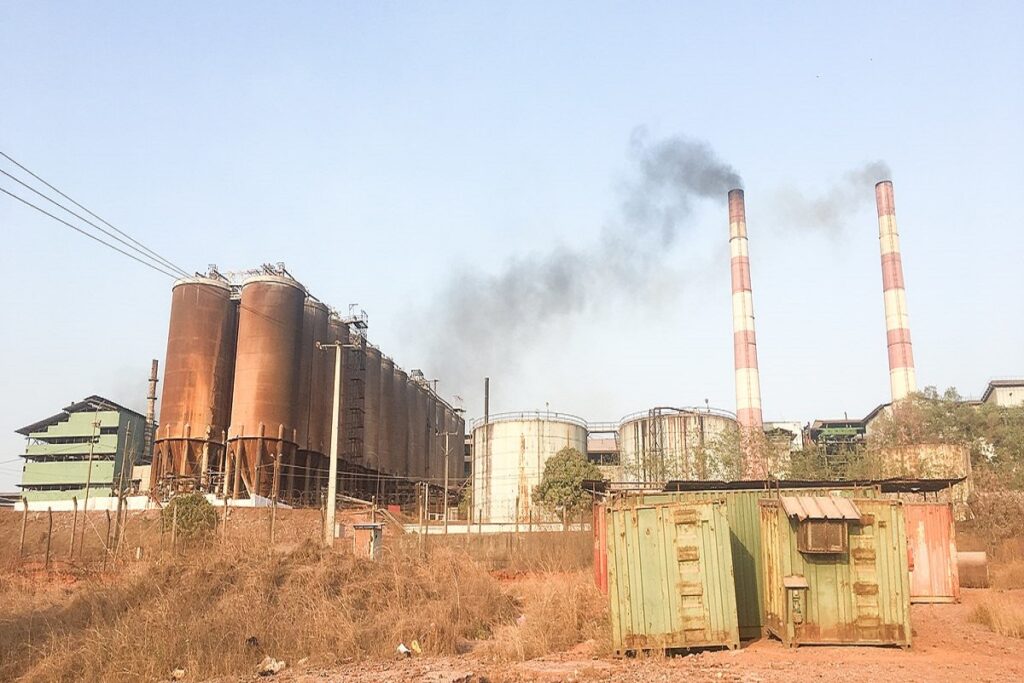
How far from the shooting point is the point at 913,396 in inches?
1955

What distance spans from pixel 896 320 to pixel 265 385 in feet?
135

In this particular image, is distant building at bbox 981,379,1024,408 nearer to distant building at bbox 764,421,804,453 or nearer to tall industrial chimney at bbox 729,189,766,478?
distant building at bbox 764,421,804,453

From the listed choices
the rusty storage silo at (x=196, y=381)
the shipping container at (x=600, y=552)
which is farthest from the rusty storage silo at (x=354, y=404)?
the shipping container at (x=600, y=552)

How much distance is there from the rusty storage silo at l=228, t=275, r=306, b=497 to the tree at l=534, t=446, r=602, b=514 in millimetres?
14987

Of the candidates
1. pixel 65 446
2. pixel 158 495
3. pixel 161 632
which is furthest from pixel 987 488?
pixel 65 446

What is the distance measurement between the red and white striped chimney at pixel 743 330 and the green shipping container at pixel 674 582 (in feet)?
118

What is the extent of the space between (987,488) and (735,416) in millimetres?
16353

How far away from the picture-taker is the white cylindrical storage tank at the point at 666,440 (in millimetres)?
43344

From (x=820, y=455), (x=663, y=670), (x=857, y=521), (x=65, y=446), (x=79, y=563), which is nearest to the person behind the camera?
(x=663, y=670)

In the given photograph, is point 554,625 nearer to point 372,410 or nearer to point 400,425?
point 372,410

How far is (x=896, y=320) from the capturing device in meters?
50.8

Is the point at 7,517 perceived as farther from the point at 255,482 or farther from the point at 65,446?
the point at 65,446

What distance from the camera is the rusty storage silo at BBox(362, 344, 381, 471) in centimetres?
5300

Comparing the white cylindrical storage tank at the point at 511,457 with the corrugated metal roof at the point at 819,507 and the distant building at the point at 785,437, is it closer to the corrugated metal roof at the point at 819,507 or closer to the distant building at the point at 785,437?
the distant building at the point at 785,437
